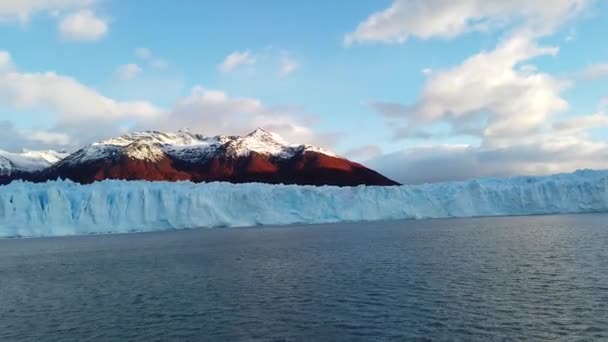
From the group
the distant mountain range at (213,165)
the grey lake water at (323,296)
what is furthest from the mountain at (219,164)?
the grey lake water at (323,296)

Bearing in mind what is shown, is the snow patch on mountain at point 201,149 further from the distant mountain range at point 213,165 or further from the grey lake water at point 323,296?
the grey lake water at point 323,296

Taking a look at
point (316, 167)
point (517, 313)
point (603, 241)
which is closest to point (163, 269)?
Result: point (517, 313)

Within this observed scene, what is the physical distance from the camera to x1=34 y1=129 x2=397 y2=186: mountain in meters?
86.8

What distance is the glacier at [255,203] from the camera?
4441 centimetres

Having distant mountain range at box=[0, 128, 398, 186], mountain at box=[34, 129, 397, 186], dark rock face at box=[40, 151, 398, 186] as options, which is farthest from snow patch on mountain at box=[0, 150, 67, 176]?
dark rock face at box=[40, 151, 398, 186]

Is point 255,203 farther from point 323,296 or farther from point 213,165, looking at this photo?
point 213,165

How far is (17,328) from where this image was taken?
40.7 ft

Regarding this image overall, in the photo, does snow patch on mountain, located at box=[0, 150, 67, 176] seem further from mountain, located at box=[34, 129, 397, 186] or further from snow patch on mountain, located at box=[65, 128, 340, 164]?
snow patch on mountain, located at box=[65, 128, 340, 164]

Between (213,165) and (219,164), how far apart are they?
3.62 ft

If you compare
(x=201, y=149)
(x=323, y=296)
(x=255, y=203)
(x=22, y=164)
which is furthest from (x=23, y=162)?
(x=323, y=296)

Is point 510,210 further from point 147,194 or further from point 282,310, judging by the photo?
point 282,310

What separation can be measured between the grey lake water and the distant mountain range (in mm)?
→ 60338

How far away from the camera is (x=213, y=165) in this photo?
3669 inches

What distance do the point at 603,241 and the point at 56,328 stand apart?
962 inches
